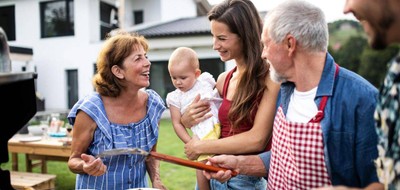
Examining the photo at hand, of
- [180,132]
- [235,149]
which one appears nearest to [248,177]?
[235,149]

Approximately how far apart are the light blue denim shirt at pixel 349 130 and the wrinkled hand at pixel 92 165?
1.14 m

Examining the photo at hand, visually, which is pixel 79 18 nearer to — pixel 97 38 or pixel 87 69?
pixel 97 38

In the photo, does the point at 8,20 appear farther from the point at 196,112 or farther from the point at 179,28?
the point at 196,112

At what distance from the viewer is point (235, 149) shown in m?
1.94

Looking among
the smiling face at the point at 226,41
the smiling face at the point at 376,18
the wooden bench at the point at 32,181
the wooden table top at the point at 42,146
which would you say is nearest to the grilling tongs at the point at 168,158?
the smiling face at the point at 226,41

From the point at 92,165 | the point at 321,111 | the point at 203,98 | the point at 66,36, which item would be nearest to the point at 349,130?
the point at 321,111

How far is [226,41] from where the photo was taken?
6.56 feet

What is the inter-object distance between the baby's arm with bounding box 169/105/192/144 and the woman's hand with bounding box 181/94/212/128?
0.05 metres

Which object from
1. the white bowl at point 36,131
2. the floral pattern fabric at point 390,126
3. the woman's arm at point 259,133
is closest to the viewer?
the floral pattern fabric at point 390,126

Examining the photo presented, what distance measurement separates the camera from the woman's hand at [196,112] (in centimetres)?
223

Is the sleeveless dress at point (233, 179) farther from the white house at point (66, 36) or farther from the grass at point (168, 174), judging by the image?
the white house at point (66, 36)

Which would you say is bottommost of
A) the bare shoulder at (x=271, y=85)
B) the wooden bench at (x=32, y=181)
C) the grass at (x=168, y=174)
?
the grass at (x=168, y=174)

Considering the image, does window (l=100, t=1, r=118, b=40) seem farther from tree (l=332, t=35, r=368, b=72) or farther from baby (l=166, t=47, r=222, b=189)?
baby (l=166, t=47, r=222, b=189)

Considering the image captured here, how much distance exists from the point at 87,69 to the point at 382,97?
17824 millimetres
